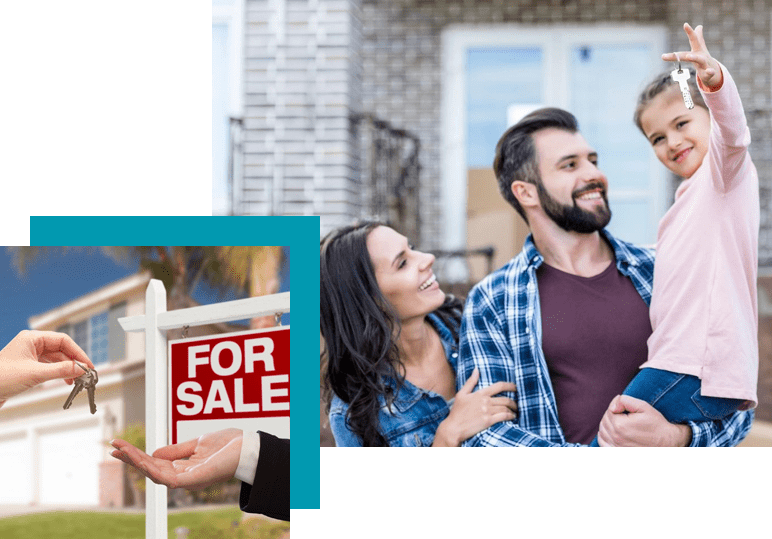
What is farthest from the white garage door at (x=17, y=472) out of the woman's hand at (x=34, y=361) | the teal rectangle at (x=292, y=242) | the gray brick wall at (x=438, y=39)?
the gray brick wall at (x=438, y=39)

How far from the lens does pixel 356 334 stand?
3.92 metres

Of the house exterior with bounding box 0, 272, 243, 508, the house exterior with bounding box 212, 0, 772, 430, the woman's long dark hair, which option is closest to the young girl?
the house exterior with bounding box 212, 0, 772, 430

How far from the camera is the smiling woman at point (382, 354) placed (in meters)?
3.92

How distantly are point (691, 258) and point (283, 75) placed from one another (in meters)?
2.81

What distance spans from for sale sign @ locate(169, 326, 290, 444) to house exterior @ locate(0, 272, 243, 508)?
13 centimetres

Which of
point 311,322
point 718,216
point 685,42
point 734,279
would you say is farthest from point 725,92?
point 685,42

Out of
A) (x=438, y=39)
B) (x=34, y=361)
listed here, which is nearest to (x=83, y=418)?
(x=34, y=361)

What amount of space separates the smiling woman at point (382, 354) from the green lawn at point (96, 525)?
1134 mm

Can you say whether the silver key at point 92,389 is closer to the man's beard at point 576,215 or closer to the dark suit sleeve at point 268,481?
the dark suit sleeve at point 268,481

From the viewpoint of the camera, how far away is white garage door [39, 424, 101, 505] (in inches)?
112

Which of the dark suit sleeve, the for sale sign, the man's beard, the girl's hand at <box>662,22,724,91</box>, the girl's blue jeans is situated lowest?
the dark suit sleeve

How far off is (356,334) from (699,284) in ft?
5.05

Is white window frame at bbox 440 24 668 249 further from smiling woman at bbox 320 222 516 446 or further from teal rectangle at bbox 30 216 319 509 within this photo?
teal rectangle at bbox 30 216 319 509

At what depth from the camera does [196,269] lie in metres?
2.98
